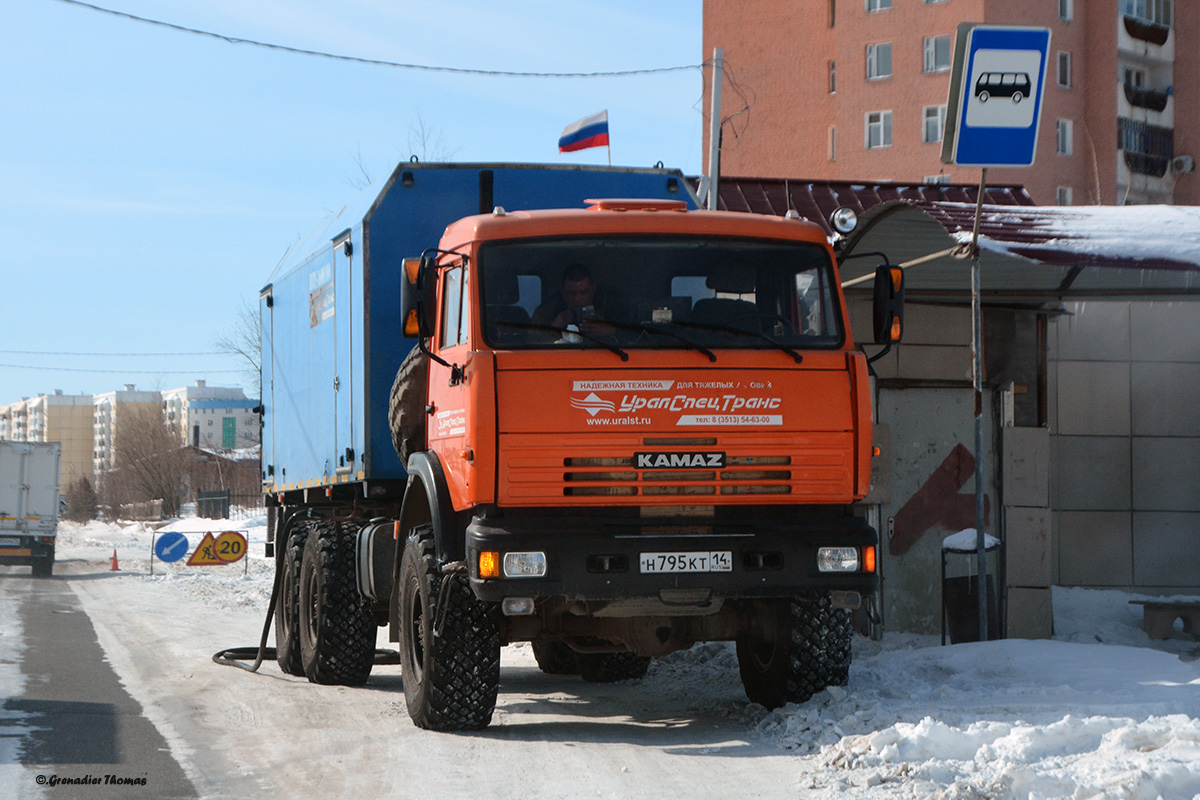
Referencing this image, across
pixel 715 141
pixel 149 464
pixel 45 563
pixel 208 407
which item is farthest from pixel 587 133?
pixel 208 407

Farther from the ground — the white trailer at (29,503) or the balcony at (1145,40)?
the balcony at (1145,40)

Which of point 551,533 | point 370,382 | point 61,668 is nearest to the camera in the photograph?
point 551,533

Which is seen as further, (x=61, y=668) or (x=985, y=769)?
(x=61, y=668)

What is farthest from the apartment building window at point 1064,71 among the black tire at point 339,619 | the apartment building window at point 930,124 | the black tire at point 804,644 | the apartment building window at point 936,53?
the black tire at point 804,644

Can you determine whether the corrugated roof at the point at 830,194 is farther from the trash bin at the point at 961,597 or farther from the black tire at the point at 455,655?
the black tire at the point at 455,655

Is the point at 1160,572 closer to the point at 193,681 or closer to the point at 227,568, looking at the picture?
the point at 193,681

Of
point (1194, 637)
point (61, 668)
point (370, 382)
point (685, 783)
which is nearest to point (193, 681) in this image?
point (61, 668)

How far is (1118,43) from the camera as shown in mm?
48156

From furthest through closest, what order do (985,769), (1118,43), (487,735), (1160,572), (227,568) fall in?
1. (1118,43)
2. (227,568)
3. (1160,572)
4. (487,735)
5. (985,769)

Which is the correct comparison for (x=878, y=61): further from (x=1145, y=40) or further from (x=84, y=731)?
(x=84, y=731)

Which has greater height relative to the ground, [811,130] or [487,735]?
[811,130]

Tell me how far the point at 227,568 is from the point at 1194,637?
74.2ft

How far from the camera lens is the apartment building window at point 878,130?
47156 mm

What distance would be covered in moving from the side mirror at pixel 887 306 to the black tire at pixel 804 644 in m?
1.49
